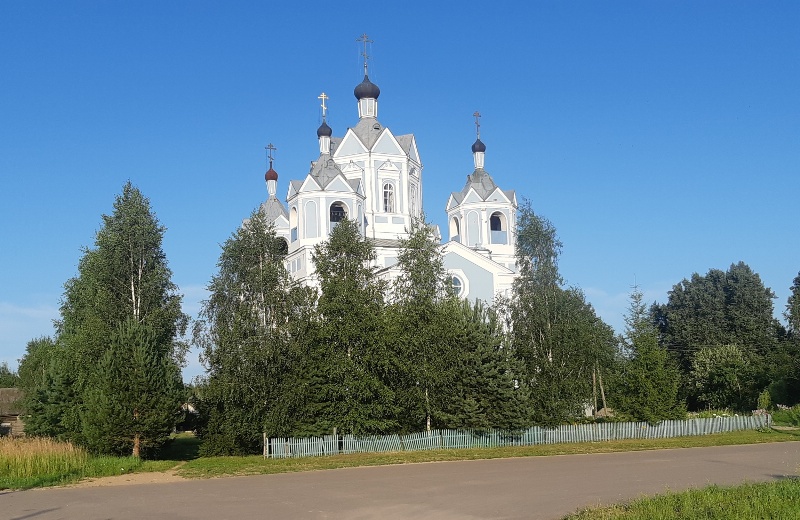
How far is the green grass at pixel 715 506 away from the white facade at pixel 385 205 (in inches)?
920

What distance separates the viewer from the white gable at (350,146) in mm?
43844

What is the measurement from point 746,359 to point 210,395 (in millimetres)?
37542

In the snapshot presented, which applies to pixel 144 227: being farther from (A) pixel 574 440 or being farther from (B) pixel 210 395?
(A) pixel 574 440

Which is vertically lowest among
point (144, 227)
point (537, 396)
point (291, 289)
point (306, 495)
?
point (306, 495)

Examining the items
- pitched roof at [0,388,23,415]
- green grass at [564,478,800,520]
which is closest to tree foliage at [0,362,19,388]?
pitched roof at [0,388,23,415]

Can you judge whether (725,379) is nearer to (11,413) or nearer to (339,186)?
(339,186)

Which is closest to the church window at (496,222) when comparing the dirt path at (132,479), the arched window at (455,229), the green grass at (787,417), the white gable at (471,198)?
the white gable at (471,198)

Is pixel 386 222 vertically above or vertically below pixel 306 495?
above

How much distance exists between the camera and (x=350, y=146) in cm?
4409

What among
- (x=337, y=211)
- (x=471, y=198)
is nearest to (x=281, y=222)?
(x=337, y=211)

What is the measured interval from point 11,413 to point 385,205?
69.1 feet

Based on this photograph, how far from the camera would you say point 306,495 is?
17.9 metres

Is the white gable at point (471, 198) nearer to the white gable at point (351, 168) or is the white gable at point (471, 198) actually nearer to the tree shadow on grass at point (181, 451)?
the white gable at point (351, 168)

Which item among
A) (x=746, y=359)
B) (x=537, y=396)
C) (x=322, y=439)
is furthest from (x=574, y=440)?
(x=746, y=359)
